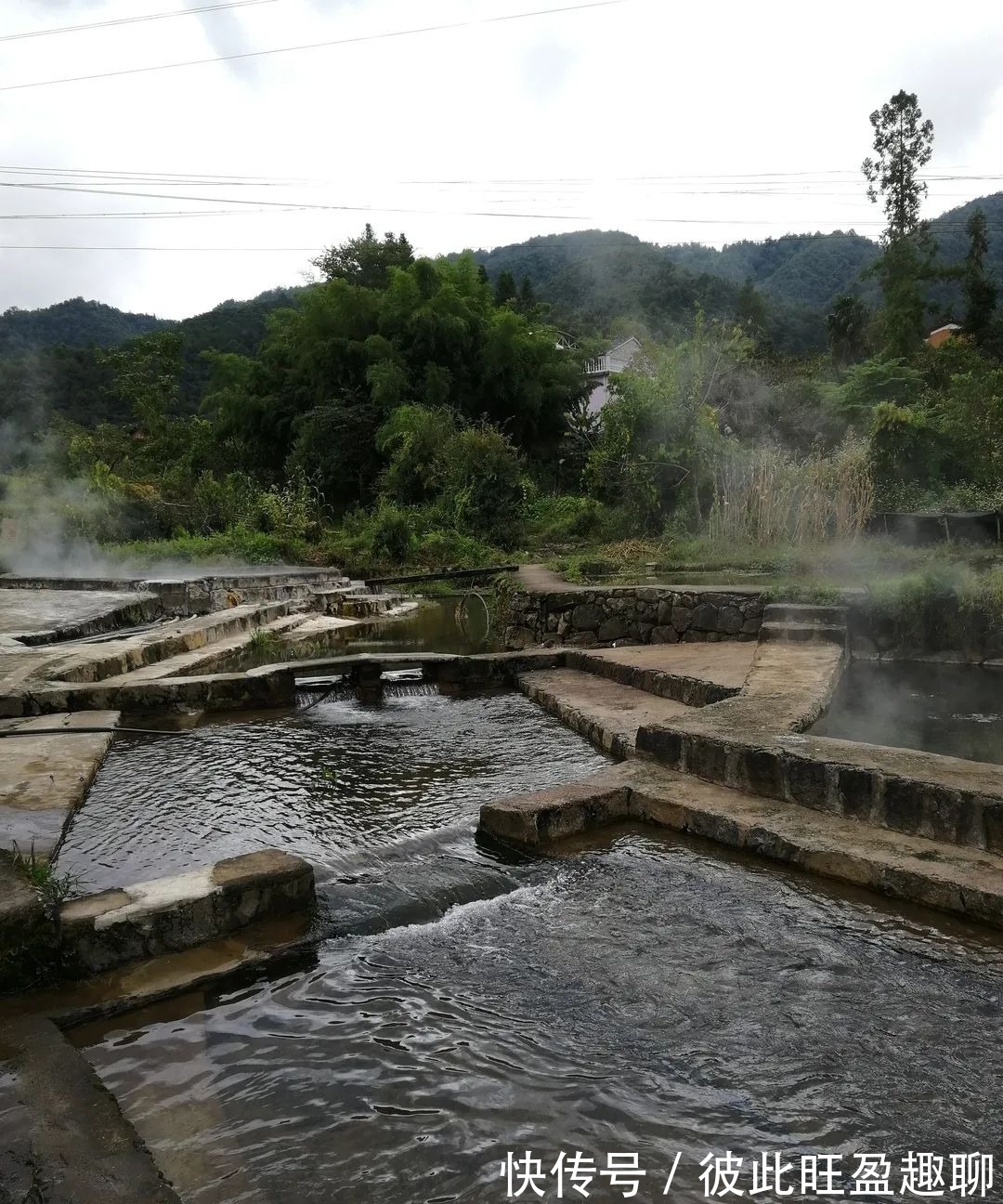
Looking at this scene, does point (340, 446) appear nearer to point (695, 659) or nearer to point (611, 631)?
point (611, 631)

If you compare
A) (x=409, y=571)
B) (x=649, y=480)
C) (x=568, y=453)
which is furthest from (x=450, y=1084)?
(x=568, y=453)

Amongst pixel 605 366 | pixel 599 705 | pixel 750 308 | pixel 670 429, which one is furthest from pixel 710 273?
pixel 599 705

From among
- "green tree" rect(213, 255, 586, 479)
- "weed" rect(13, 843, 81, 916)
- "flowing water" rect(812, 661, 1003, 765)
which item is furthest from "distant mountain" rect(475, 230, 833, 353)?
"weed" rect(13, 843, 81, 916)

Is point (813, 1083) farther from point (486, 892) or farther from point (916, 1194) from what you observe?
point (486, 892)

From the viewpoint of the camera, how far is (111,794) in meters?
4.39

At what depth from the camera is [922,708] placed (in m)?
6.02

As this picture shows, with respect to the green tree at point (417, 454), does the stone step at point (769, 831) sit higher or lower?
lower

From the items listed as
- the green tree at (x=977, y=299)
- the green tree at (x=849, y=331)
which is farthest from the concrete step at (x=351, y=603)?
the green tree at (x=849, y=331)

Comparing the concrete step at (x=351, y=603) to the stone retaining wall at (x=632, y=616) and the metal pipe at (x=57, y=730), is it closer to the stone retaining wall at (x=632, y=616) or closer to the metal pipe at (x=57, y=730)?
the stone retaining wall at (x=632, y=616)

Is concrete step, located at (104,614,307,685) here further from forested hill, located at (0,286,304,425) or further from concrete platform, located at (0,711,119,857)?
forested hill, located at (0,286,304,425)

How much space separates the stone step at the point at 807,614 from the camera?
719 centimetres

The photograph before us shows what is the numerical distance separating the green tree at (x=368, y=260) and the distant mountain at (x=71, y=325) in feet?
49.8

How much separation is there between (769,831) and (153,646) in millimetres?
6242

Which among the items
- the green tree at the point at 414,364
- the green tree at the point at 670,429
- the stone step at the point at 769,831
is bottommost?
the stone step at the point at 769,831
